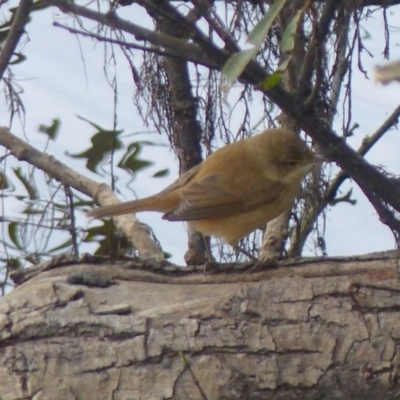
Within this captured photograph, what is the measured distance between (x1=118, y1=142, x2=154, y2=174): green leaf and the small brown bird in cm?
15

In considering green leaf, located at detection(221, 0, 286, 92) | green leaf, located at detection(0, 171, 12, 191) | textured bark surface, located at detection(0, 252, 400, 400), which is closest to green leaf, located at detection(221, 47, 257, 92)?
green leaf, located at detection(221, 0, 286, 92)

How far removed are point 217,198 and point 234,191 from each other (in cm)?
10

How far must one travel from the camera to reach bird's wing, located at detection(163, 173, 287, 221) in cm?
339

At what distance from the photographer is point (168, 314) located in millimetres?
2248

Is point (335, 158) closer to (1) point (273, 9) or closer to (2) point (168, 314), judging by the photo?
(2) point (168, 314)

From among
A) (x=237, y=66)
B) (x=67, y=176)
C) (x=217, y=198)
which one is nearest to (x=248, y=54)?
(x=237, y=66)

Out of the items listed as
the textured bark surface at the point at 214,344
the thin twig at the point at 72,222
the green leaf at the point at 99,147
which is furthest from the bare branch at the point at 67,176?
the textured bark surface at the point at 214,344

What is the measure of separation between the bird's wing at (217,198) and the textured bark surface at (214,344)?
1.10m

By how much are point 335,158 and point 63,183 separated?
1.42 m

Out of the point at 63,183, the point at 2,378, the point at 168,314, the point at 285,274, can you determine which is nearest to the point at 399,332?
the point at 285,274

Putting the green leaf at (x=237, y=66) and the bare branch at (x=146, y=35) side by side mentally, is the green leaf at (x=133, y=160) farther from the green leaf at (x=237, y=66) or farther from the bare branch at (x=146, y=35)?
the green leaf at (x=237, y=66)

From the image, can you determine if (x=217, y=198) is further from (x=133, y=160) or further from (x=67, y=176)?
(x=67, y=176)

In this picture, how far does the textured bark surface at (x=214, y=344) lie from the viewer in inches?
84.0

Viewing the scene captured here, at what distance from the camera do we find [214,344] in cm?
216
